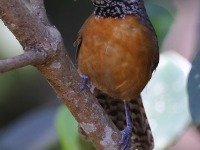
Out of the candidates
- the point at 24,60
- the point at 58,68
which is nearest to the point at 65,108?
the point at 58,68

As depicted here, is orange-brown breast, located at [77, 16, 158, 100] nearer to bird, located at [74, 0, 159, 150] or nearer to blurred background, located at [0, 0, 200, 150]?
bird, located at [74, 0, 159, 150]

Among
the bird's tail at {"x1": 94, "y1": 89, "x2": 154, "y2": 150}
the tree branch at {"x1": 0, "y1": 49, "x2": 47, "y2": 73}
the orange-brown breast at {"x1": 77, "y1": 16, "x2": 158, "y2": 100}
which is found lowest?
the bird's tail at {"x1": 94, "y1": 89, "x2": 154, "y2": 150}

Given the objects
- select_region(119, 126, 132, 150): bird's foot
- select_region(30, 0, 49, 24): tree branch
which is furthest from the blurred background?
select_region(30, 0, 49, 24): tree branch

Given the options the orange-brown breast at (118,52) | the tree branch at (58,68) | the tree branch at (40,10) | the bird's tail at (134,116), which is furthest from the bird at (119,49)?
the tree branch at (40,10)

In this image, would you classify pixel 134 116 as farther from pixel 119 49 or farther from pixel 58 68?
pixel 58 68

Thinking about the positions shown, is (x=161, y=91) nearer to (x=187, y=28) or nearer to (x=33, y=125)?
(x=33, y=125)
